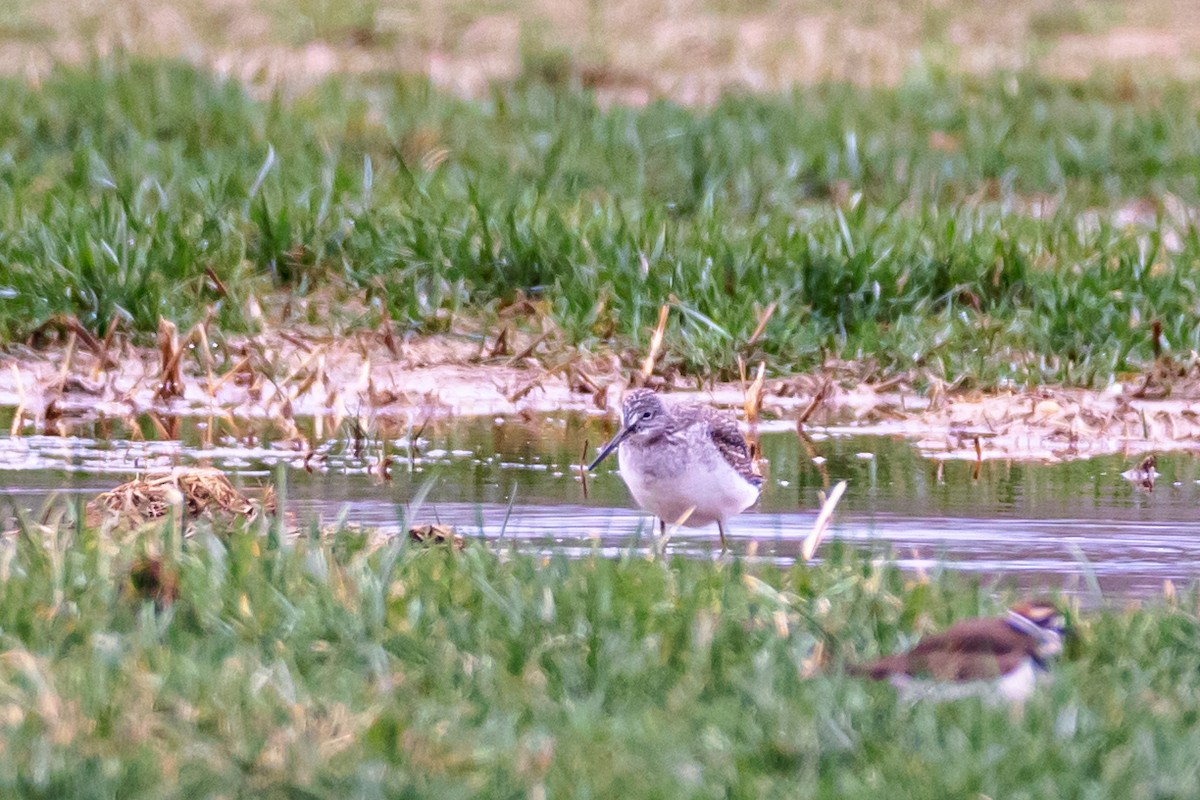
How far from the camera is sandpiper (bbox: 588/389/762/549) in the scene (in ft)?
22.0

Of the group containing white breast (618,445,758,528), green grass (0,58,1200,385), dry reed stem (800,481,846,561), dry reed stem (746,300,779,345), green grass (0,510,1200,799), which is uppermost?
green grass (0,58,1200,385)

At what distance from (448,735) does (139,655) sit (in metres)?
0.78

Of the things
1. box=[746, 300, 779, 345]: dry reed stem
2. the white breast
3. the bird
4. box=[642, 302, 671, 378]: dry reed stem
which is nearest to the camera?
the bird

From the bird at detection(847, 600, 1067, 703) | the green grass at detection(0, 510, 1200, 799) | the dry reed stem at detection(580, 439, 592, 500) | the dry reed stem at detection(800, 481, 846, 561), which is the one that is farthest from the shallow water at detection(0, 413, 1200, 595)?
the bird at detection(847, 600, 1067, 703)

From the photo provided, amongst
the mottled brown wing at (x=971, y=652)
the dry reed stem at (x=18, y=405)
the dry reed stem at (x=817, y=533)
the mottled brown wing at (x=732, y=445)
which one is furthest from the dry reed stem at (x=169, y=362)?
the mottled brown wing at (x=971, y=652)

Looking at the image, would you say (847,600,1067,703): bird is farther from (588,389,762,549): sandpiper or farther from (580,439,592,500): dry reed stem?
(580,439,592,500): dry reed stem

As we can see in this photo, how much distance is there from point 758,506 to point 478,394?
231 cm

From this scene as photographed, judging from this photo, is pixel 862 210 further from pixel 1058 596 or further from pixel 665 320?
pixel 1058 596

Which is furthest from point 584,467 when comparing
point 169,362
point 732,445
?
point 169,362

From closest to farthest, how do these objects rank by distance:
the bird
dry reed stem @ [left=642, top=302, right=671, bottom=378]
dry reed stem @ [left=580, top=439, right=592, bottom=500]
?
the bird < dry reed stem @ [left=580, top=439, right=592, bottom=500] < dry reed stem @ [left=642, top=302, right=671, bottom=378]

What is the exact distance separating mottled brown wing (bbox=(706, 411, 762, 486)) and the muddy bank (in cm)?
145

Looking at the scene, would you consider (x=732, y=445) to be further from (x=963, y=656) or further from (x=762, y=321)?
(x=963, y=656)

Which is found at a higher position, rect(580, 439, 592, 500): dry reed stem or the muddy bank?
the muddy bank

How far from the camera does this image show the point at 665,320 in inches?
365
